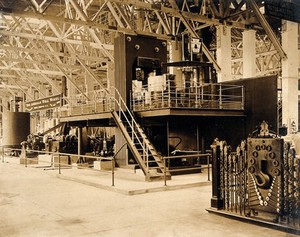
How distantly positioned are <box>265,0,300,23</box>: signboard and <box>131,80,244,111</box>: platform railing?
12.0 feet

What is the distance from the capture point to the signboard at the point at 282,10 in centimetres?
1520

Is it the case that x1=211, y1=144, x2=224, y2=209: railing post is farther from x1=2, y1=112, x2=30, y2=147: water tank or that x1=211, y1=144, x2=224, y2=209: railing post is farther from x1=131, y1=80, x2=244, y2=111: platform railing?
x1=2, y1=112, x2=30, y2=147: water tank

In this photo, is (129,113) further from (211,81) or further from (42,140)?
(42,140)

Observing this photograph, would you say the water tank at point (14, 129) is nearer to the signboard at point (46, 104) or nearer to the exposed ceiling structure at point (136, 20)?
the exposed ceiling structure at point (136, 20)


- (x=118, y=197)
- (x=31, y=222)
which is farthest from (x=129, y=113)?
(x=31, y=222)

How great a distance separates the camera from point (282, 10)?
15.7 meters

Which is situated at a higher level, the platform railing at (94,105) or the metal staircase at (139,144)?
the platform railing at (94,105)

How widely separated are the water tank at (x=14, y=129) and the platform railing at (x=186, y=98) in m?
15.5

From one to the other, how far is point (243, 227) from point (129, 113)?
9.20m

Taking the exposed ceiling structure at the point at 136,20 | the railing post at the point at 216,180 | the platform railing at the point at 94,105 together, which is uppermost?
the exposed ceiling structure at the point at 136,20

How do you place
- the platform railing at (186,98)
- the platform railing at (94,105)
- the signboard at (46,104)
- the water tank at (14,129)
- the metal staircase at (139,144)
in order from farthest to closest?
the water tank at (14,129) → the signboard at (46,104) → the platform railing at (94,105) → the platform railing at (186,98) → the metal staircase at (139,144)

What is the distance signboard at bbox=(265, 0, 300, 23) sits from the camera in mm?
15195

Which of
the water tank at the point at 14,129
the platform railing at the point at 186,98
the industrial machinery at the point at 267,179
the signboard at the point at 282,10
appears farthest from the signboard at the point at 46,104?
the industrial machinery at the point at 267,179

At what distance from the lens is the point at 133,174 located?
15656mm
